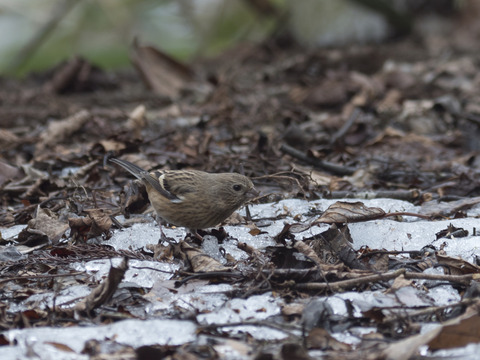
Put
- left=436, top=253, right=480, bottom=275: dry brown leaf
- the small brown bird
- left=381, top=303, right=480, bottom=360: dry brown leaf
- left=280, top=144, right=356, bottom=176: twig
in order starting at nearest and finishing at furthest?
left=381, top=303, right=480, bottom=360: dry brown leaf
left=436, top=253, right=480, bottom=275: dry brown leaf
the small brown bird
left=280, top=144, right=356, bottom=176: twig

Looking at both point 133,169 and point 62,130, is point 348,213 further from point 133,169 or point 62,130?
point 62,130

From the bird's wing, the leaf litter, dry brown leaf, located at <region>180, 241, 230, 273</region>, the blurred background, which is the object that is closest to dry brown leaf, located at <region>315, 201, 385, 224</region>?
the leaf litter

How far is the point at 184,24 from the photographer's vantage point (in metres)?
14.4

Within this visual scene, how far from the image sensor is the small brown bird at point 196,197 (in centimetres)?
468

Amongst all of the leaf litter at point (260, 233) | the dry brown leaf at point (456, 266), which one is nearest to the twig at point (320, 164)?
the leaf litter at point (260, 233)

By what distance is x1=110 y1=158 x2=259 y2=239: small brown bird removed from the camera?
4676 millimetres

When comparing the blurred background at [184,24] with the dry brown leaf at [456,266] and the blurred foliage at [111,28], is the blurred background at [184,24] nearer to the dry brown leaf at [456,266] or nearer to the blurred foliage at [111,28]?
the blurred foliage at [111,28]

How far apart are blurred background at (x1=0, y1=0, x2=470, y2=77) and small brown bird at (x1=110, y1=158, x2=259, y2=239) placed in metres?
6.77

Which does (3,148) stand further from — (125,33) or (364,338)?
(125,33)

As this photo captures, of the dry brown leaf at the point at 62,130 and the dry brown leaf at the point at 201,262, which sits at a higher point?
the dry brown leaf at the point at 201,262

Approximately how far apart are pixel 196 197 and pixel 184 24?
1021cm

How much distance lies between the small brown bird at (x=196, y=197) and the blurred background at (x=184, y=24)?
6.77m

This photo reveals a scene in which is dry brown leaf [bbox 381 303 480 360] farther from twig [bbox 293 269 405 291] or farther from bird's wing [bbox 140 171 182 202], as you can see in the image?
bird's wing [bbox 140 171 182 202]

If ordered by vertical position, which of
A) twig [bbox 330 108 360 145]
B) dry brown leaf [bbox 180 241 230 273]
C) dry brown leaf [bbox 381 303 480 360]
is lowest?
twig [bbox 330 108 360 145]
